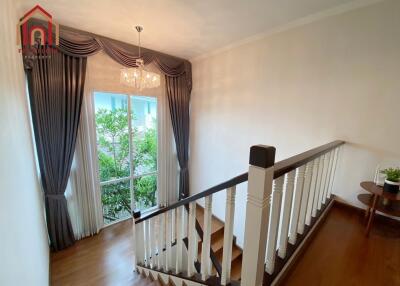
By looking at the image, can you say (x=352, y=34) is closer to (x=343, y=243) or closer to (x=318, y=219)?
(x=318, y=219)

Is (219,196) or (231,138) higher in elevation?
(231,138)

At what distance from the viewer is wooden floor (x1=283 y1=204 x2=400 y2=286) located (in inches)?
46.6

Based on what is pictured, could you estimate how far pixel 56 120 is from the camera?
263 cm

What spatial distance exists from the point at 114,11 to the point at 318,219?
328cm

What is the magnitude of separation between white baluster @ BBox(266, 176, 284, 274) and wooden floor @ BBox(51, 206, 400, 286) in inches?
9.5

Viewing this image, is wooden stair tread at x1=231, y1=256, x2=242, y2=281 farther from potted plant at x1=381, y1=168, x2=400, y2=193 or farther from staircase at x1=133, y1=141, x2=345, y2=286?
potted plant at x1=381, y1=168, x2=400, y2=193

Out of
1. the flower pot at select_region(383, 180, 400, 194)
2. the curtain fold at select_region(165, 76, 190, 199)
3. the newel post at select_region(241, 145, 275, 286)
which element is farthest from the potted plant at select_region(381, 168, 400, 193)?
the curtain fold at select_region(165, 76, 190, 199)

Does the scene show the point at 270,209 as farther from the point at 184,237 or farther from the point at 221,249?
the point at 221,249

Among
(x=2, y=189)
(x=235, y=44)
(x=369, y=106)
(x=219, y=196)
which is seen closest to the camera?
(x=2, y=189)

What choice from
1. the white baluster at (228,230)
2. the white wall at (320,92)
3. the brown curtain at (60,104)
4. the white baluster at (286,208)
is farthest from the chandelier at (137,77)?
the white baluster at (286,208)

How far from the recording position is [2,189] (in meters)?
0.87

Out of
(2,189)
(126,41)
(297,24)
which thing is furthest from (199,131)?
(2,189)

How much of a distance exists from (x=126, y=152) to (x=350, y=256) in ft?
11.8

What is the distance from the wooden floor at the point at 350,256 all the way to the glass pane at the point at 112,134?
3.34 meters
